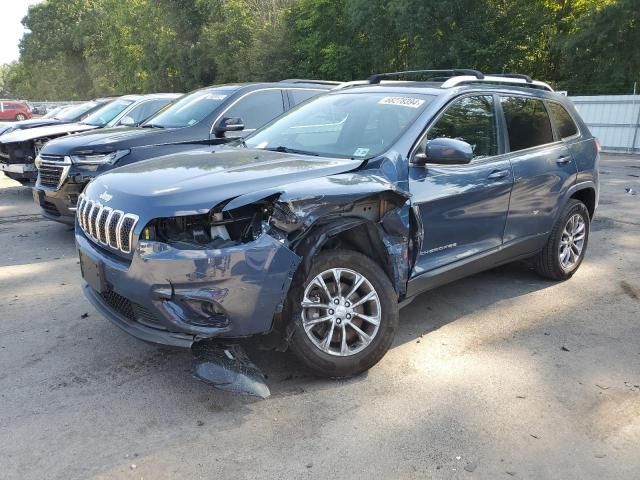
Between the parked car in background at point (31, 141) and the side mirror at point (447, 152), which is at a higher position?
the side mirror at point (447, 152)

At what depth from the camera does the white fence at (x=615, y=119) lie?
1784 centimetres

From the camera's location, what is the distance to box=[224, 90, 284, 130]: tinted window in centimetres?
730

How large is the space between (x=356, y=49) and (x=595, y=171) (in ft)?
102

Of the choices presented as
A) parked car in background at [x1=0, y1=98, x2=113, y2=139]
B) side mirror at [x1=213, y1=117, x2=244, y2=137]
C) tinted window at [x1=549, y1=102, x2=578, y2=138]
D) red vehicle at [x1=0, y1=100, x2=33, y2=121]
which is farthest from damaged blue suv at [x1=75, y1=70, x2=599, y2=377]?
red vehicle at [x1=0, y1=100, x2=33, y2=121]

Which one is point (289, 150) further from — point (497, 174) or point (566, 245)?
point (566, 245)

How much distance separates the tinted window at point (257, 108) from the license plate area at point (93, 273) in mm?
3987

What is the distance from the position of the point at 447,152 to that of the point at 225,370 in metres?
1.98

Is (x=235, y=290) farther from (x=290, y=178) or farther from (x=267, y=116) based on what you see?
(x=267, y=116)

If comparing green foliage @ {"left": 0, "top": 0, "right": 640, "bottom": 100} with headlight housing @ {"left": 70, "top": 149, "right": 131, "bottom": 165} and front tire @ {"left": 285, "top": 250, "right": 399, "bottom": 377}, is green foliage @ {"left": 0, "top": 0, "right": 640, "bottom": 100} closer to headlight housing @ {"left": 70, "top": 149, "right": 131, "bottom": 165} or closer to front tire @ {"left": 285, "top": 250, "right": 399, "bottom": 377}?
headlight housing @ {"left": 70, "top": 149, "right": 131, "bottom": 165}

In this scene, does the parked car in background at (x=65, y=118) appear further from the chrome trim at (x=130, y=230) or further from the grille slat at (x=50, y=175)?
the chrome trim at (x=130, y=230)

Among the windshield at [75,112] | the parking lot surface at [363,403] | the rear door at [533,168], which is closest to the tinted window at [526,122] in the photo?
the rear door at [533,168]

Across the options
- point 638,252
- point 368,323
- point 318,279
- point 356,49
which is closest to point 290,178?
point 318,279

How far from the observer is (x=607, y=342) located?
13.6 ft

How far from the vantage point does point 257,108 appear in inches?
293
